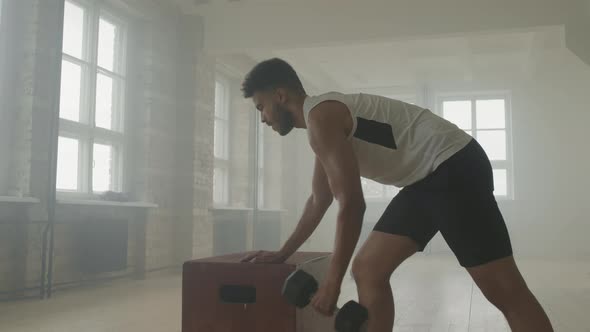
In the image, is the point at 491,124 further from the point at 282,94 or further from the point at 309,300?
the point at 309,300

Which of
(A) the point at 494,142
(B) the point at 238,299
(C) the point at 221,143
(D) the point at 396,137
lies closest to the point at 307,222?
(B) the point at 238,299

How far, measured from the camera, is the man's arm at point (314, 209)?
2.04m

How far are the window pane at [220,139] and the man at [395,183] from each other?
6577 millimetres

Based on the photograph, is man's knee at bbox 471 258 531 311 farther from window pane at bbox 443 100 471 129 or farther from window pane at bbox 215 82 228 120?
window pane at bbox 443 100 471 129

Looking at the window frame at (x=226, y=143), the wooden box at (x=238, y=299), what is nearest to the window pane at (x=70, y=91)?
the window frame at (x=226, y=143)

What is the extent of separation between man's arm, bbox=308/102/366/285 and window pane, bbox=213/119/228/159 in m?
6.84

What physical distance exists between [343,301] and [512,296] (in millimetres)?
2540

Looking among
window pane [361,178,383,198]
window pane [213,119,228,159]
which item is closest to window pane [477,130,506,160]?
window pane [361,178,383,198]

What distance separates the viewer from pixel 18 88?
4.54 metres

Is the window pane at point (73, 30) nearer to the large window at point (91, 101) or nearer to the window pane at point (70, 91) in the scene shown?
the large window at point (91, 101)

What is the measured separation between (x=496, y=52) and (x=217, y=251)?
5.16 m

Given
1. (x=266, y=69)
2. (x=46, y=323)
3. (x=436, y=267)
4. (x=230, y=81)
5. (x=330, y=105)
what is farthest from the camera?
(x=230, y=81)

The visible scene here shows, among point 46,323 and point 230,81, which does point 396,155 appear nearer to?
point 46,323

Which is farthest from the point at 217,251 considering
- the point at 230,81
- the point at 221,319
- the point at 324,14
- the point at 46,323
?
the point at 221,319
